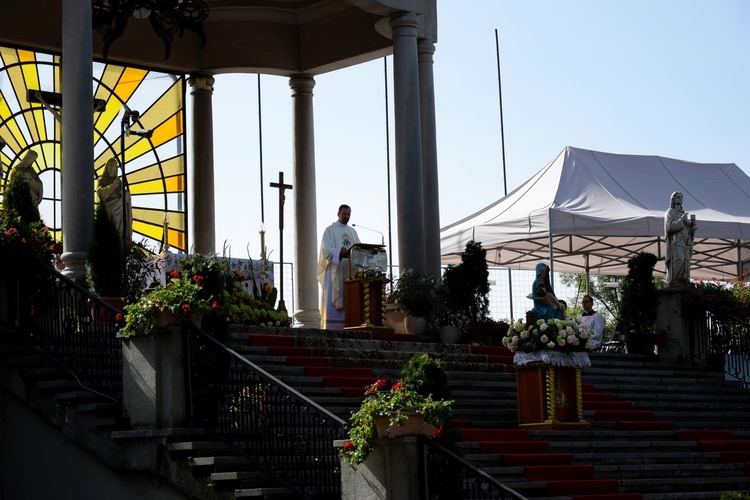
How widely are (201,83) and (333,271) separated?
5.54 meters

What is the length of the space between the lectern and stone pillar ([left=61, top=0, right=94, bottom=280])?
5.34m

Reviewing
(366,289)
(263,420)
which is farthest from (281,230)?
(263,420)

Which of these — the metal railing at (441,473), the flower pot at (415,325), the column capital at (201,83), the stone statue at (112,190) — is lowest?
the metal railing at (441,473)

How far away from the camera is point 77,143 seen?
17.5 m

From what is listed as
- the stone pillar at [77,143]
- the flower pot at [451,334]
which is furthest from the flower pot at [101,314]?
the flower pot at [451,334]

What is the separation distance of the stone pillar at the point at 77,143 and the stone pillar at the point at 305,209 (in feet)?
26.9

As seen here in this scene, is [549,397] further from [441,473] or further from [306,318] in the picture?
[306,318]

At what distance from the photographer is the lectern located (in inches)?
842

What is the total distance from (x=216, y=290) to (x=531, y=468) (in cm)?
399

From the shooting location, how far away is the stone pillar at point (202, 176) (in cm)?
2559

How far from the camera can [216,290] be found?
1375 cm

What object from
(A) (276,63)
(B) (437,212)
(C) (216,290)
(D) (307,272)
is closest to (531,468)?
(C) (216,290)

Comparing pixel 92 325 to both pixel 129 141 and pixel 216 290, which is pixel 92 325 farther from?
pixel 129 141

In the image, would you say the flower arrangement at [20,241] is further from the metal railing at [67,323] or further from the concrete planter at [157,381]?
the concrete planter at [157,381]
